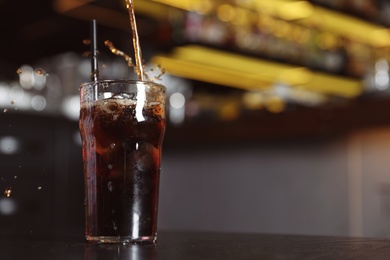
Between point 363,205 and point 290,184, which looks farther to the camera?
point 290,184

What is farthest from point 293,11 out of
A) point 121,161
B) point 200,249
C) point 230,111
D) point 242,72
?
point 200,249

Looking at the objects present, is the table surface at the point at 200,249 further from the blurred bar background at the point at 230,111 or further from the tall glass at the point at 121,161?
the blurred bar background at the point at 230,111

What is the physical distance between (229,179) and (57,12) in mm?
1494

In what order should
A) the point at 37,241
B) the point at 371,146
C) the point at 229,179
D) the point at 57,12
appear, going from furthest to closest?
the point at 57,12 < the point at 229,179 < the point at 371,146 < the point at 37,241

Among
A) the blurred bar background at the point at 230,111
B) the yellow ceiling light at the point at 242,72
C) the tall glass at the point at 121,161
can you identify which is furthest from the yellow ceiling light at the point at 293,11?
the tall glass at the point at 121,161

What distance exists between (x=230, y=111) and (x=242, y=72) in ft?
3.55

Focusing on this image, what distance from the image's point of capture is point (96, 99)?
89cm

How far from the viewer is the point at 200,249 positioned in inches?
28.2

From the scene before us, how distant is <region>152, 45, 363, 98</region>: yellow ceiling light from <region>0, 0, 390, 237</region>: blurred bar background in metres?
0.01

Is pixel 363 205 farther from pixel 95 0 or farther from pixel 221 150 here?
pixel 95 0

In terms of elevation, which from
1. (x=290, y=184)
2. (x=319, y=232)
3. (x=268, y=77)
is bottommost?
(x=319, y=232)

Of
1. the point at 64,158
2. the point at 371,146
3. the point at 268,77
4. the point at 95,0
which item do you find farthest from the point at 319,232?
the point at 268,77

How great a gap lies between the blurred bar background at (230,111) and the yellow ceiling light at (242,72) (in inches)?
0.5

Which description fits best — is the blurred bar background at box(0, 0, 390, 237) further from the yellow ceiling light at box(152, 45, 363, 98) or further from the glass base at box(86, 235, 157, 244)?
the glass base at box(86, 235, 157, 244)
